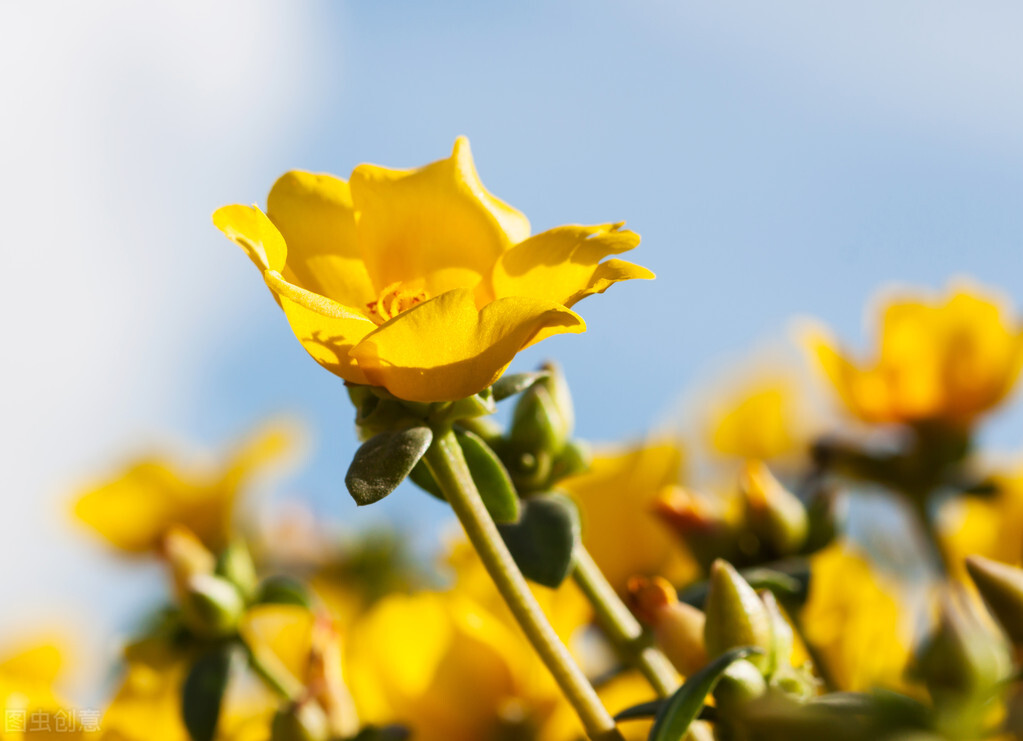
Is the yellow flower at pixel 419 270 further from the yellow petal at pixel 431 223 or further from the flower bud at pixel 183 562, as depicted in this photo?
the flower bud at pixel 183 562

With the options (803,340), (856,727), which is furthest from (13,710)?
(803,340)

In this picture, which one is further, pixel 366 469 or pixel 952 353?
pixel 952 353

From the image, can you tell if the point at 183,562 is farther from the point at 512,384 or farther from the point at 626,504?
the point at 512,384

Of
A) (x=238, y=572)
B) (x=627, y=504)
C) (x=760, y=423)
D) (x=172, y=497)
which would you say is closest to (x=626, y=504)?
(x=627, y=504)

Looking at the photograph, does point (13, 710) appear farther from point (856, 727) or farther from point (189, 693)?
point (856, 727)

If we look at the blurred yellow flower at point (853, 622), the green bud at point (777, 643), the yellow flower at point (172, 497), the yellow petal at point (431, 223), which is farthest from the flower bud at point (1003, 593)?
the yellow flower at point (172, 497)

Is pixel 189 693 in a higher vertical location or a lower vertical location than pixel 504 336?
lower
